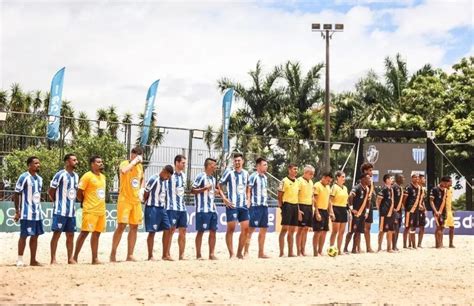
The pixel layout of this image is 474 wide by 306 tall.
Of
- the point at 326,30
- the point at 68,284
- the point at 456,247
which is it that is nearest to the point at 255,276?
the point at 68,284

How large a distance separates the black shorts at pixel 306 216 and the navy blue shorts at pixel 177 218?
287cm

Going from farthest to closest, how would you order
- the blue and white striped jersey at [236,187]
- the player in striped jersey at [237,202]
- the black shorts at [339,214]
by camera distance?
the black shorts at [339,214] → the blue and white striped jersey at [236,187] → the player in striped jersey at [237,202]

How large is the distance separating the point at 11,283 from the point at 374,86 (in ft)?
139

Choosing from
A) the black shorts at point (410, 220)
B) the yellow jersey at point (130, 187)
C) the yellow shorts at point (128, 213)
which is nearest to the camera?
the yellow shorts at point (128, 213)

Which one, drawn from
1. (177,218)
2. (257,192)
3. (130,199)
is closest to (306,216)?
(257,192)

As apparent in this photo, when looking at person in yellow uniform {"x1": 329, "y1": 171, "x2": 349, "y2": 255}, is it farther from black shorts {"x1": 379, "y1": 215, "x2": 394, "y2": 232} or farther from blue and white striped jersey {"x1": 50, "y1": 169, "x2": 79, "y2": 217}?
blue and white striped jersey {"x1": 50, "y1": 169, "x2": 79, "y2": 217}

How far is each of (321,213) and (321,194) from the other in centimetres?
39

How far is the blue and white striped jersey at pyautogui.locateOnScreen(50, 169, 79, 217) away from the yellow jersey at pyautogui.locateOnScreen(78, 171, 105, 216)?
166 millimetres

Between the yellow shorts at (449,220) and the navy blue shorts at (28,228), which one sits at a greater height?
the yellow shorts at (449,220)

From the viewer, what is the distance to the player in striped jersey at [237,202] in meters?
15.7

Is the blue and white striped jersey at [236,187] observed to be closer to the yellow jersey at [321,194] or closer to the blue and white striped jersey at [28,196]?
the yellow jersey at [321,194]

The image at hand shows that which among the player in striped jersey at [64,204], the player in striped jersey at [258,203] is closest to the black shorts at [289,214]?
the player in striped jersey at [258,203]

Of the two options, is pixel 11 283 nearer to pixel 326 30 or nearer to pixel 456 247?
pixel 456 247

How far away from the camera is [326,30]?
40062mm
